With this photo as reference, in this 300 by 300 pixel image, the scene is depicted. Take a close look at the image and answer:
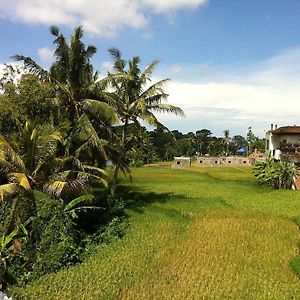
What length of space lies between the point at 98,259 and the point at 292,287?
6.30m

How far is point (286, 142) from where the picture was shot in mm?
37000

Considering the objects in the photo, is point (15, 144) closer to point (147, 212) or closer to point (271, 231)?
point (147, 212)

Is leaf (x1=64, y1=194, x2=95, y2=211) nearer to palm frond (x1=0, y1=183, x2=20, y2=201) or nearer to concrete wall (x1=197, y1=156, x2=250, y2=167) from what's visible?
palm frond (x1=0, y1=183, x2=20, y2=201)

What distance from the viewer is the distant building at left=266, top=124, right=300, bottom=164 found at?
30.9 metres

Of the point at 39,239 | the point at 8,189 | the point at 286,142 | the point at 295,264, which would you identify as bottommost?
the point at 295,264

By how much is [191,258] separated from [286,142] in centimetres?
2653

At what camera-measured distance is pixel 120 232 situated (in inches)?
641

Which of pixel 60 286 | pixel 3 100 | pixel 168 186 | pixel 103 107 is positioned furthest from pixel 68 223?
pixel 168 186

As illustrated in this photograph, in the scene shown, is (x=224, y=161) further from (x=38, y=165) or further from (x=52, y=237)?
(x=52, y=237)

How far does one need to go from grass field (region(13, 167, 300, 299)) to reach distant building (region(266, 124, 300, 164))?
10212 mm

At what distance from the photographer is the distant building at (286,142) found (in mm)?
30884

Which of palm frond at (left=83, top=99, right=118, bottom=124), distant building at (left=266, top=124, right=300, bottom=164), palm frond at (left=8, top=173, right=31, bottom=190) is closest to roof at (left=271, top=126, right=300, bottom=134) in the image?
distant building at (left=266, top=124, right=300, bottom=164)

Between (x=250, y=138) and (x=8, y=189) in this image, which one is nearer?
(x=8, y=189)

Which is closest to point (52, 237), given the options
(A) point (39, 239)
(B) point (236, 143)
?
(A) point (39, 239)
